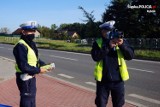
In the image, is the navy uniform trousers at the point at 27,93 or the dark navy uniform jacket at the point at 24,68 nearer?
the dark navy uniform jacket at the point at 24,68

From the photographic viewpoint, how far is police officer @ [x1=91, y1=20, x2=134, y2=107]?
5.09m

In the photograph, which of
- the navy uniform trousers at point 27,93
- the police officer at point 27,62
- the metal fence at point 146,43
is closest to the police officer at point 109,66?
the police officer at point 27,62

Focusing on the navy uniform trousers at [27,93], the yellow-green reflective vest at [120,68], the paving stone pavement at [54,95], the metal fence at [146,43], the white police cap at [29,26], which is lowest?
the paving stone pavement at [54,95]

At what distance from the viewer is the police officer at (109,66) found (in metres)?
5.09

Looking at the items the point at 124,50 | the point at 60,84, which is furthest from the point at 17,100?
the point at 124,50

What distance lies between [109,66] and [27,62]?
1.19m

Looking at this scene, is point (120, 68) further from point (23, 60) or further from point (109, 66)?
point (23, 60)

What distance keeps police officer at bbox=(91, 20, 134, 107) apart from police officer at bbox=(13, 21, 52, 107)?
0.84 m

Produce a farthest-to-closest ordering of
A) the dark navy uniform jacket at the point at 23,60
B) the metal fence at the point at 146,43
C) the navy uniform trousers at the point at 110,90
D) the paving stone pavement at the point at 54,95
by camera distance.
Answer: the metal fence at the point at 146,43, the paving stone pavement at the point at 54,95, the navy uniform trousers at the point at 110,90, the dark navy uniform jacket at the point at 23,60

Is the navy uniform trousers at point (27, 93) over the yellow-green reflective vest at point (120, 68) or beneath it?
beneath

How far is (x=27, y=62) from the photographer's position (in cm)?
503

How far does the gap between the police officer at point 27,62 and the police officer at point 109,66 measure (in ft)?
2.76

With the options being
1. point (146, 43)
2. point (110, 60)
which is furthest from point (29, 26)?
point (146, 43)

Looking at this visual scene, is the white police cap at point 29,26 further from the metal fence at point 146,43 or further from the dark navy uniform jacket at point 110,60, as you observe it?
the metal fence at point 146,43
